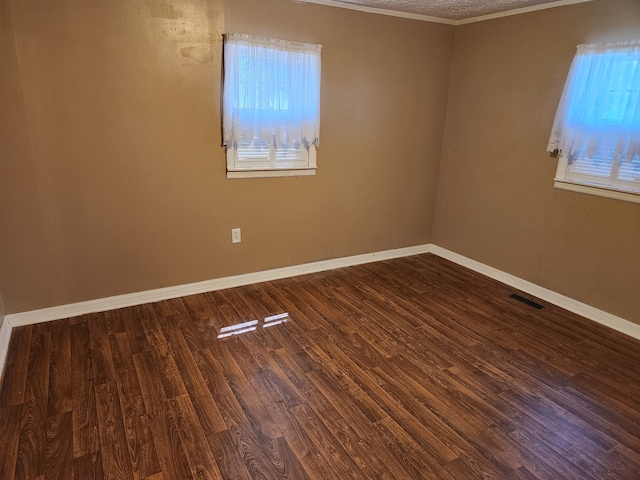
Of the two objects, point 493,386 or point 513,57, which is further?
point 513,57

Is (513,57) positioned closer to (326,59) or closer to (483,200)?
(483,200)

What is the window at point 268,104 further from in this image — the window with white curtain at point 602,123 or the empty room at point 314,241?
the window with white curtain at point 602,123

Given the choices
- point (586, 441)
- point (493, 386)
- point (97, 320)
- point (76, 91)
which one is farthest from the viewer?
point (97, 320)

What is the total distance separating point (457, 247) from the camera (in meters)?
4.28

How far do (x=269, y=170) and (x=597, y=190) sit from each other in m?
2.52

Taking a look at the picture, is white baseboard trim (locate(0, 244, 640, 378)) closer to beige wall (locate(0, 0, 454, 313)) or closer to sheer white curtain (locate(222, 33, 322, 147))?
beige wall (locate(0, 0, 454, 313))

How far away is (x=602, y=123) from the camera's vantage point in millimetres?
2867

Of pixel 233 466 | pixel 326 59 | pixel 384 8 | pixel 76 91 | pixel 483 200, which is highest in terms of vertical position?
pixel 384 8

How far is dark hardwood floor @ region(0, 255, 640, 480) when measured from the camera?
5.91 feet

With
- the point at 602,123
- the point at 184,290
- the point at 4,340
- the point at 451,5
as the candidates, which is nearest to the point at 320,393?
the point at 184,290

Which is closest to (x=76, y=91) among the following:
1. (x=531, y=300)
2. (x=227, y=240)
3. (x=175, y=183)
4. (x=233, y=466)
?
(x=175, y=183)

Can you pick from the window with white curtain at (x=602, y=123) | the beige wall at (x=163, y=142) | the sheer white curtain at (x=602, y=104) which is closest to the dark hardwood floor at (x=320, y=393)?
the beige wall at (x=163, y=142)

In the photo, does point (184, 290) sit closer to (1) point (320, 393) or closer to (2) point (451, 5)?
(1) point (320, 393)

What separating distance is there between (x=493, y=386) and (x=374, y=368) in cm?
68
